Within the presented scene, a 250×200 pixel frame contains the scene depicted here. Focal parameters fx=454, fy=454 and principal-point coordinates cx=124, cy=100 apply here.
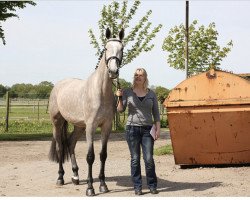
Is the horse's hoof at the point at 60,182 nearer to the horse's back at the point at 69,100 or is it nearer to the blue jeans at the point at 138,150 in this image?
the horse's back at the point at 69,100

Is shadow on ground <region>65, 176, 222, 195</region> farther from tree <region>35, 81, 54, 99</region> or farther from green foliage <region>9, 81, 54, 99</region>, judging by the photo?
tree <region>35, 81, 54, 99</region>

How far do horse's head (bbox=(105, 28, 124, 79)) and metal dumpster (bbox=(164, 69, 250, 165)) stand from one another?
2.34 metres

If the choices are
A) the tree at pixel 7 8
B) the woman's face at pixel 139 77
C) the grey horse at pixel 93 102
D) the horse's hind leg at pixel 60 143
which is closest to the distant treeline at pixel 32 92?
the tree at pixel 7 8

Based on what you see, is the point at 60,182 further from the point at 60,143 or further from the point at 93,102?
the point at 93,102

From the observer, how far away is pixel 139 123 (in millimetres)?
7094

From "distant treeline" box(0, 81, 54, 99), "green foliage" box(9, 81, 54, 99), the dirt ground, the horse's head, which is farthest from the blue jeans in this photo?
"green foliage" box(9, 81, 54, 99)

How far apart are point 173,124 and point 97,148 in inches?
226

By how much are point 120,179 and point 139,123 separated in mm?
2071

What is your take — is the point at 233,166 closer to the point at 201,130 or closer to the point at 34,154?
the point at 201,130

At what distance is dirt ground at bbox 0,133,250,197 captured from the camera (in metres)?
7.30

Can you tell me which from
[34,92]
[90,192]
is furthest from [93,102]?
[34,92]

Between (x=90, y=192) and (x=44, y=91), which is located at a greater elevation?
(x=44, y=91)

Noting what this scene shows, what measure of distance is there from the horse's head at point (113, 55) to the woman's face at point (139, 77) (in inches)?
14.6

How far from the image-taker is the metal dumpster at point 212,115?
28.7 ft
